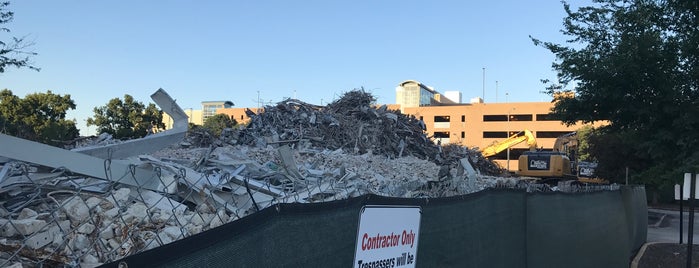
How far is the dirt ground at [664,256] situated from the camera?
12047 mm

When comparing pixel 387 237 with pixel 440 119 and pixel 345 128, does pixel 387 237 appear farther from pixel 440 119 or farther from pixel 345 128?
pixel 440 119

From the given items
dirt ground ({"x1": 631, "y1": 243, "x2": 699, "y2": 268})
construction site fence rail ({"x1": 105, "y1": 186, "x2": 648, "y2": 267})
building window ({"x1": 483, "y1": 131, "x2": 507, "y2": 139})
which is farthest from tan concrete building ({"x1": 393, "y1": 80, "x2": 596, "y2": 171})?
construction site fence rail ({"x1": 105, "y1": 186, "x2": 648, "y2": 267})

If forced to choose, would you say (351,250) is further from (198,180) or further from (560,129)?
(560,129)

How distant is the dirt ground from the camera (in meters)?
12.0

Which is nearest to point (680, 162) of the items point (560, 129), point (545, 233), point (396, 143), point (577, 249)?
point (577, 249)

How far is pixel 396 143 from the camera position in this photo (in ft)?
51.4

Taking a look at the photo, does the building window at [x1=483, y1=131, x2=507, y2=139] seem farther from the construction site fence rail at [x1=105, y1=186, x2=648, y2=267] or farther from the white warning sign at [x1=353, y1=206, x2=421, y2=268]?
the white warning sign at [x1=353, y1=206, x2=421, y2=268]

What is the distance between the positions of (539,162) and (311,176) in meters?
24.5

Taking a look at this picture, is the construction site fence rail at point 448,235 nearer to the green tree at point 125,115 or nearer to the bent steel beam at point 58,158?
the bent steel beam at point 58,158

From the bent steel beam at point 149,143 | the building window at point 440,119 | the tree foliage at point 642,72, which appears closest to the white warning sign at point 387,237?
the bent steel beam at point 149,143

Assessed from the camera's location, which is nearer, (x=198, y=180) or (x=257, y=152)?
(x=198, y=180)

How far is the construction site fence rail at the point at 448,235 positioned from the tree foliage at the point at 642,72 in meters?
2.58

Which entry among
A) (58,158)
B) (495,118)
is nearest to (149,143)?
(58,158)

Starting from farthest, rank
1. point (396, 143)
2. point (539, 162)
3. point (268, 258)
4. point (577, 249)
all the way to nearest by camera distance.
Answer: point (539, 162) < point (396, 143) < point (577, 249) < point (268, 258)
